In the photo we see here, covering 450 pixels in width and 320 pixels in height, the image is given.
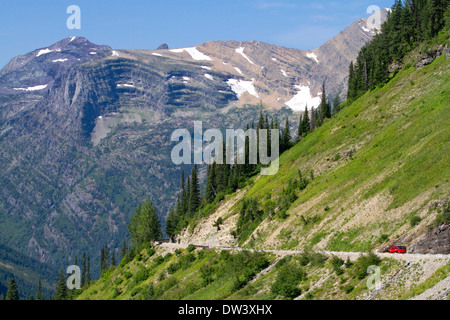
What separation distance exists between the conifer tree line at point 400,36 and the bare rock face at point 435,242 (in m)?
70.5

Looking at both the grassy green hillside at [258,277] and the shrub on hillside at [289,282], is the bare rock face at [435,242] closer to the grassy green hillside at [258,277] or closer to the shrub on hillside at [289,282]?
the grassy green hillside at [258,277]

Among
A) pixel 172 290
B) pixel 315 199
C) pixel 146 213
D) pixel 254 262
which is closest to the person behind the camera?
pixel 254 262

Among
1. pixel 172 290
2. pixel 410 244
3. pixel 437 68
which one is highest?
pixel 437 68

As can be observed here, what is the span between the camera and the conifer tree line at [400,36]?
393 ft

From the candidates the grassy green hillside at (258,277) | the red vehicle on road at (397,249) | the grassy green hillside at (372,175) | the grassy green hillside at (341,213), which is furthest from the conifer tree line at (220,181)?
the red vehicle on road at (397,249)

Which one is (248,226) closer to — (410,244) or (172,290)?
(172,290)

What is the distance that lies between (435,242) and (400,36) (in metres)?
90.6

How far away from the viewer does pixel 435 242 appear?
168 feet

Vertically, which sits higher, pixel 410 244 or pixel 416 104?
pixel 416 104

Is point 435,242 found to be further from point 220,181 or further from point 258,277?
point 220,181

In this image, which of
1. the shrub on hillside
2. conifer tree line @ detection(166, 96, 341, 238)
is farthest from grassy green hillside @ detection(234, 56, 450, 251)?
conifer tree line @ detection(166, 96, 341, 238)

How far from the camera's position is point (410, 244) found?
5431 centimetres
